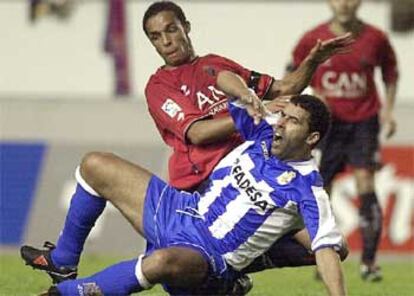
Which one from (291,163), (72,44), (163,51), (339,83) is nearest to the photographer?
(291,163)

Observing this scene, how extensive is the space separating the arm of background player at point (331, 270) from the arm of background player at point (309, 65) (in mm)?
1228

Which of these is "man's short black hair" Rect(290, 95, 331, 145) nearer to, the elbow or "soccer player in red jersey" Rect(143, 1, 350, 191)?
"soccer player in red jersey" Rect(143, 1, 350, 191)

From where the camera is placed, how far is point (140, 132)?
16422 millimetres

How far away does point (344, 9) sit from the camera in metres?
13.3

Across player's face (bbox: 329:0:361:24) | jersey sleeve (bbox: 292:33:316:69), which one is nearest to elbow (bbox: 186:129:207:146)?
Answer: jersey sleeve (bbox: 292:33:316:69)

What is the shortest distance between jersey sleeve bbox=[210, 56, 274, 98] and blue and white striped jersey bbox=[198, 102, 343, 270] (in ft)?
1.75

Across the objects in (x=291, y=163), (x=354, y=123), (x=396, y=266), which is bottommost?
(x=396, y=266)

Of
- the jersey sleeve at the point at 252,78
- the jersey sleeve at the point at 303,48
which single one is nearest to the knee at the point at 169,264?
the jersey sleeve at the point at 252,78

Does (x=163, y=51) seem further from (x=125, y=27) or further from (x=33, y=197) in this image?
(x=125, y=27)

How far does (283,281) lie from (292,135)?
3826 mm

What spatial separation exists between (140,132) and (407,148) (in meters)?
2.58

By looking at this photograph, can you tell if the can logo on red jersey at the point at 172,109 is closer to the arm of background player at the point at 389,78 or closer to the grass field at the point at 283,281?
the grass field at the point at 283,281

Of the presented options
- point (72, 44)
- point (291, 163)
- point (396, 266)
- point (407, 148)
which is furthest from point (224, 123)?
point (72, 44)

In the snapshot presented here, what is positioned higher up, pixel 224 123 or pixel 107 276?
pixel 224 123
